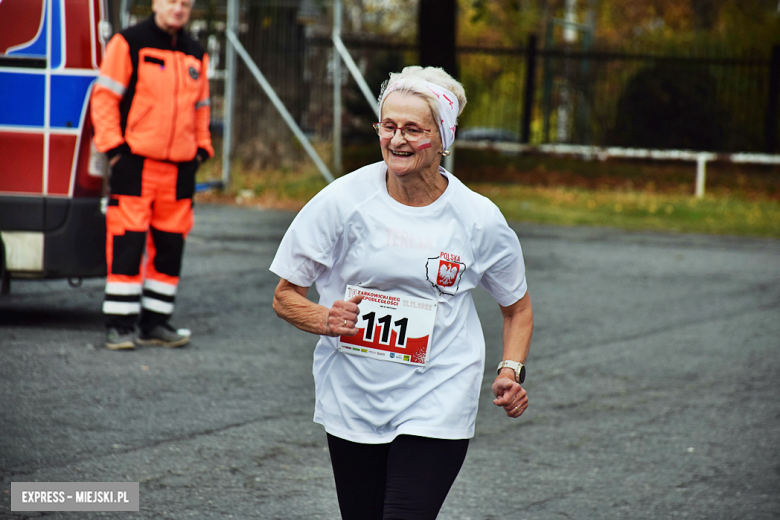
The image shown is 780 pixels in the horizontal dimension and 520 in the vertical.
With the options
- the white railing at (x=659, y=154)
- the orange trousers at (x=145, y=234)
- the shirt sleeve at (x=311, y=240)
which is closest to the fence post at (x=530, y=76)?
the white railing at (x=659, y=154)

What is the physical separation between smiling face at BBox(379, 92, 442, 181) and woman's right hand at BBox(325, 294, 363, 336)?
41cm

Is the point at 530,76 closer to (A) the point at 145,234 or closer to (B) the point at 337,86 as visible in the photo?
(B) the point at 337,86

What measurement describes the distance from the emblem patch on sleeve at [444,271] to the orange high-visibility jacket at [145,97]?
3.59 metres

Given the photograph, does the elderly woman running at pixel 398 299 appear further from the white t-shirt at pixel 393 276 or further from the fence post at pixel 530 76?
the fence post at pixel 530 76

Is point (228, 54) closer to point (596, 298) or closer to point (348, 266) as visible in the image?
point (596, 298)

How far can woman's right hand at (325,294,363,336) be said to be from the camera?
2.81 m

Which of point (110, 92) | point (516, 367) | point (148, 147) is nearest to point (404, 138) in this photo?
point (516, 367)

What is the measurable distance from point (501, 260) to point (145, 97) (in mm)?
3693

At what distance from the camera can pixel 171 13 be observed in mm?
6117

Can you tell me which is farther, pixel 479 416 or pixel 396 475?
pixel 479 416

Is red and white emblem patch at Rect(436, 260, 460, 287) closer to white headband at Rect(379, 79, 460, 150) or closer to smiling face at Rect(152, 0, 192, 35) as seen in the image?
white headband at Rect(379, 79, 460, 150)

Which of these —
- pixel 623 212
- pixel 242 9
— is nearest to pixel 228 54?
pixel 242 9

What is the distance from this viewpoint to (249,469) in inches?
173

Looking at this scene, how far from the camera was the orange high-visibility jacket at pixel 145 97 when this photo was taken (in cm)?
Result: 608
